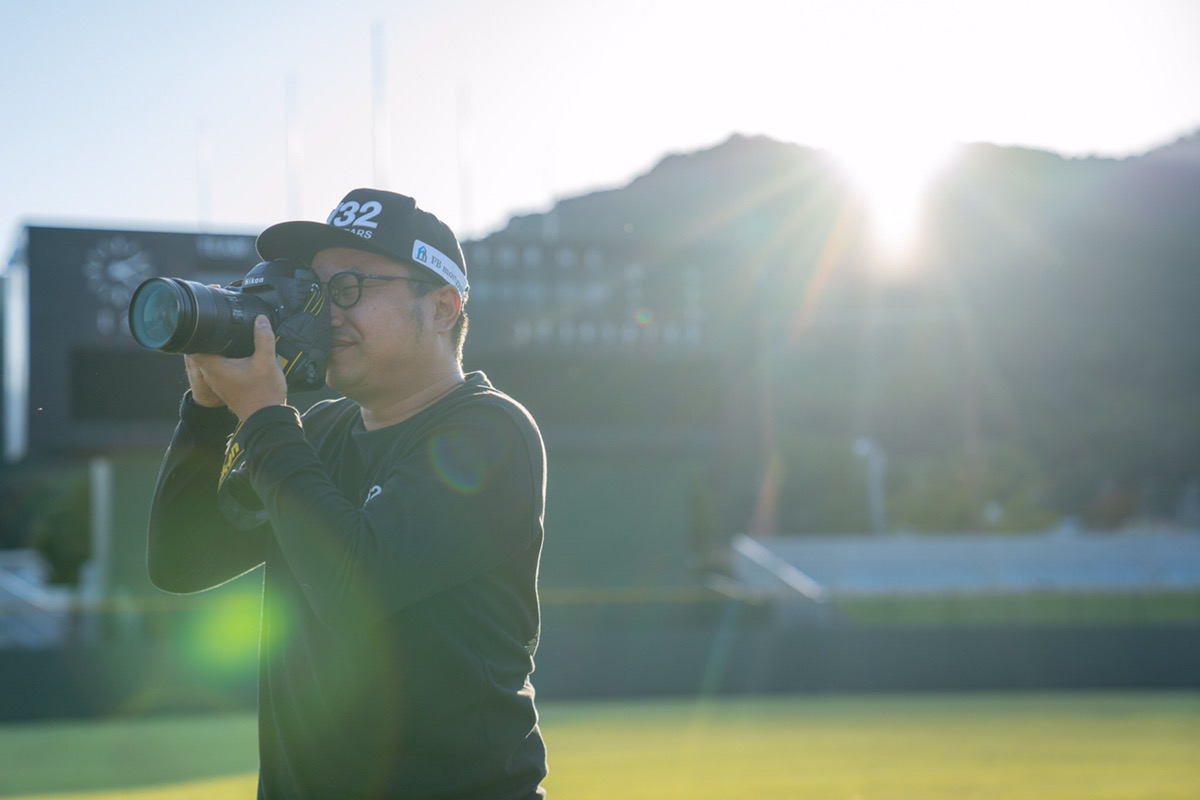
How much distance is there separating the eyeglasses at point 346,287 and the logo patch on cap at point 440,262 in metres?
0.06

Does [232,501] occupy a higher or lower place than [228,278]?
lower

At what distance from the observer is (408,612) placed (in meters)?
1.97

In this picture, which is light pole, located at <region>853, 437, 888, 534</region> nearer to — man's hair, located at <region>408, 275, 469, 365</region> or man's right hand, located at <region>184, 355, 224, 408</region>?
man's hair, located at <region>408, 275, 469, 365</region>

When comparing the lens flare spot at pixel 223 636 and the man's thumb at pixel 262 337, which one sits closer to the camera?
the man's thumb at pixel 262 337

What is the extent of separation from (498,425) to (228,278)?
39.7 ft

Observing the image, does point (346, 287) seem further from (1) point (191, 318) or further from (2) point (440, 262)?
(1) point (191, 318)

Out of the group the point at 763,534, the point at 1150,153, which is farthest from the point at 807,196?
the point at 763,534

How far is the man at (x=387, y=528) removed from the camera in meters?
1.91

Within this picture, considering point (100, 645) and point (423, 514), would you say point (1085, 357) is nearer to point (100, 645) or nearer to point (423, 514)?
point (100, 645)

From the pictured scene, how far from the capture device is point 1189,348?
67.9 m

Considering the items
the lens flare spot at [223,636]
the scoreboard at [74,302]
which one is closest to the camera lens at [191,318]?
the scoreboard at [74,302]

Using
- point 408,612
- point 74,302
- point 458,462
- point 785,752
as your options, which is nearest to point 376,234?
point 458,462

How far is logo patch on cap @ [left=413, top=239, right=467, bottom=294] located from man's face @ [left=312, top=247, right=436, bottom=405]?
0.03 meters

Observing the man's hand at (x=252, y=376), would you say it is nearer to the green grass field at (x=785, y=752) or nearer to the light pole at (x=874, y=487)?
the green grass field at (x=785, y=752)
